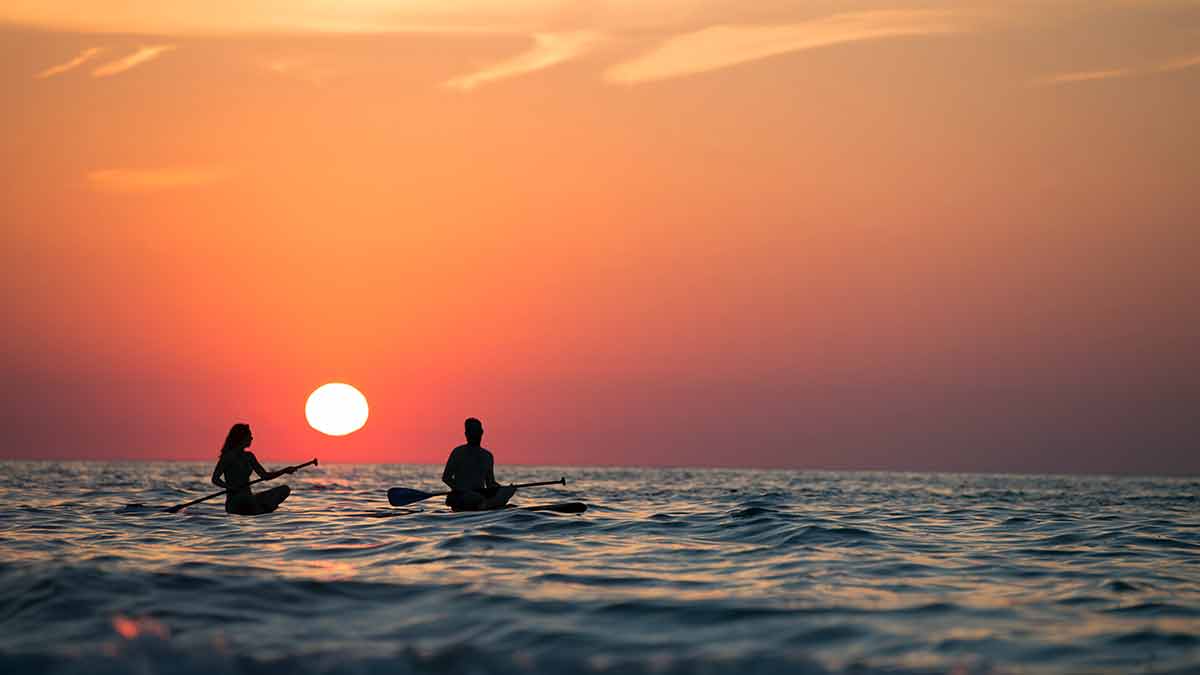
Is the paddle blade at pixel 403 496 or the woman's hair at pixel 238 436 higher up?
the woman's hair at pixel 238 436

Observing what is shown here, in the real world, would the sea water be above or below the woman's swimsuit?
below

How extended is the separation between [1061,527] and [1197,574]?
8811 mm

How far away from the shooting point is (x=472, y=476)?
75.8ft

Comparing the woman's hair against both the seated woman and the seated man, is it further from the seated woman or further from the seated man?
the seated man

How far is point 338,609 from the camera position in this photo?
1210 centimetres

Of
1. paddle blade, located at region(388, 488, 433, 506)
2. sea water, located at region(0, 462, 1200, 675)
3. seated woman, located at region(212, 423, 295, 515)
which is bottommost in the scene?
sea water, located at region(0, 462, 1200, 675)

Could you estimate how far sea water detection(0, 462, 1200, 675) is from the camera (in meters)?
10.1

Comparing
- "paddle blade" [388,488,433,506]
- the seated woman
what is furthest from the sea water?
"paddle blade" [388,488,433,506]

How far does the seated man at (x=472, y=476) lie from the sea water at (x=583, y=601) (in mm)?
1841

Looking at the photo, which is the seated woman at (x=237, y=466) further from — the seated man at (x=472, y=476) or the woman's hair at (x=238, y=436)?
the seated man at (x=472, y=476)

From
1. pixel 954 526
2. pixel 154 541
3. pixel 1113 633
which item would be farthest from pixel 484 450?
pixel 1113 633

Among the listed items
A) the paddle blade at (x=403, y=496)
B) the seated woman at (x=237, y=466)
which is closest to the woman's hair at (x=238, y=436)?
the seated woman at (x=237, y=466)

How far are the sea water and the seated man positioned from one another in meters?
1.84

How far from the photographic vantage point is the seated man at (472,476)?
22859mm
